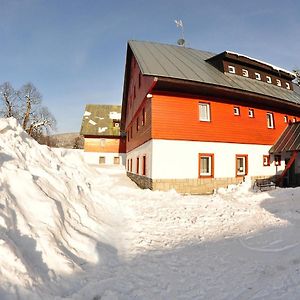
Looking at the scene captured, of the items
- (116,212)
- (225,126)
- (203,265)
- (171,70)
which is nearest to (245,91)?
(225,126)

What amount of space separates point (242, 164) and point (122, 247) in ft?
41.7

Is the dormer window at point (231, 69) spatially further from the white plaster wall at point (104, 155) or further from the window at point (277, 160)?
the white plaster wall at point (104, 155)

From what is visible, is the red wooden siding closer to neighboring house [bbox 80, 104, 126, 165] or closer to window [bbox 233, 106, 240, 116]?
window [bbox 233, 106, 240, 116]

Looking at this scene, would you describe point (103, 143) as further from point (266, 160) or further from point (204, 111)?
point (266, 160)

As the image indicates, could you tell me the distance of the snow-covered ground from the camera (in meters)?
3.41

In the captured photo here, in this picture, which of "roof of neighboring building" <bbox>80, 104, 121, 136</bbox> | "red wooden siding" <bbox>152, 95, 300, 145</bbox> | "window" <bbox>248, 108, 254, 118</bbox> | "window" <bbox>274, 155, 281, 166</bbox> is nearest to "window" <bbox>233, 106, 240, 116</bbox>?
"red wooden siding" <bbox>152, 95, 300, 145</bbox>

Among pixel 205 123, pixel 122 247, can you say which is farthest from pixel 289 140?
pixel 122 247

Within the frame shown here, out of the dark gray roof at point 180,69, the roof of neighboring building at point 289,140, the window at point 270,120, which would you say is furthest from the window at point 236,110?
the roof of neighboring building at point 289,140

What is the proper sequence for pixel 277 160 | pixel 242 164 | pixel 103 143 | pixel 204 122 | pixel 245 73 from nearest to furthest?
pixel 204 122 < pixel 242 164 < pixel 277 160 < pixel 245 73 < pixel 103 143

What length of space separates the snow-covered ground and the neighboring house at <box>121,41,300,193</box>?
567 cm

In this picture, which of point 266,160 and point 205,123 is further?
point 266,160

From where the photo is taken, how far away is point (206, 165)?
1448cm

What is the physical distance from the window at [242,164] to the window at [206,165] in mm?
2321

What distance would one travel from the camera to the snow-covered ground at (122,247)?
3.41 metres
